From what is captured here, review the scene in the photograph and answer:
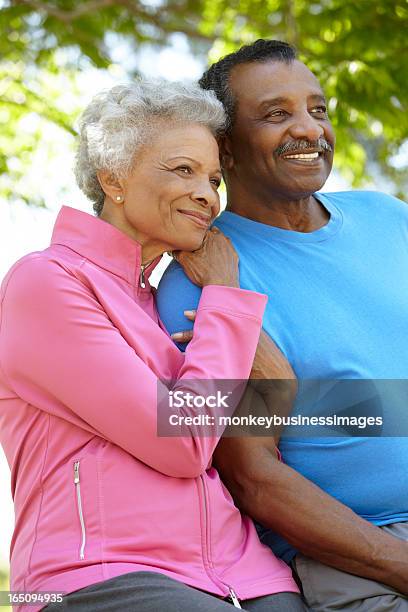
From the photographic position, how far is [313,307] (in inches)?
112

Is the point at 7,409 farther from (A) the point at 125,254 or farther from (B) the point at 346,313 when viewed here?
(B) the point at 346,313

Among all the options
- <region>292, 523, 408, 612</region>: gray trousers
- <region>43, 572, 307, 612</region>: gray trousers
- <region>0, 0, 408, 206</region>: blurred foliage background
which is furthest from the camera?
<region>0, 0, 408, 206</region>: blurred foliage background

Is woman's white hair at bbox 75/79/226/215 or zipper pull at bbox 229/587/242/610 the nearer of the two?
zipper pull at bbox 229/587/242/610

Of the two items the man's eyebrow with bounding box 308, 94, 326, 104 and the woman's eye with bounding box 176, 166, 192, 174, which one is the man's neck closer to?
the man's eyebrow with bounding box 308, 94, 326, 104

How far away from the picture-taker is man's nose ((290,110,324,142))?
9.86 feet

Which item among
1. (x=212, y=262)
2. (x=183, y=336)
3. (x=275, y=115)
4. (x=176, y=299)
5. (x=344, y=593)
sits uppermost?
(x=275, y=115)

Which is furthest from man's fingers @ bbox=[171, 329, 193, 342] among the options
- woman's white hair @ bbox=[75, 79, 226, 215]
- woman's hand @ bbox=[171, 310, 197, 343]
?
woman's white hair @ bbox=[75, 79, 226, 215]

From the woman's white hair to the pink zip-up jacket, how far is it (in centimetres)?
41

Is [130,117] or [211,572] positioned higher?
[130,117]

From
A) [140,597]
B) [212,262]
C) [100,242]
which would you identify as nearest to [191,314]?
[212,262]

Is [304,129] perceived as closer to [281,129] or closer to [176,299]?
[281,129]

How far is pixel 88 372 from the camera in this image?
236 centimetres

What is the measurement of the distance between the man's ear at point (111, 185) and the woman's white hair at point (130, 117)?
2cm

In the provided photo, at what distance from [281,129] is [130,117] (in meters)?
0.53
